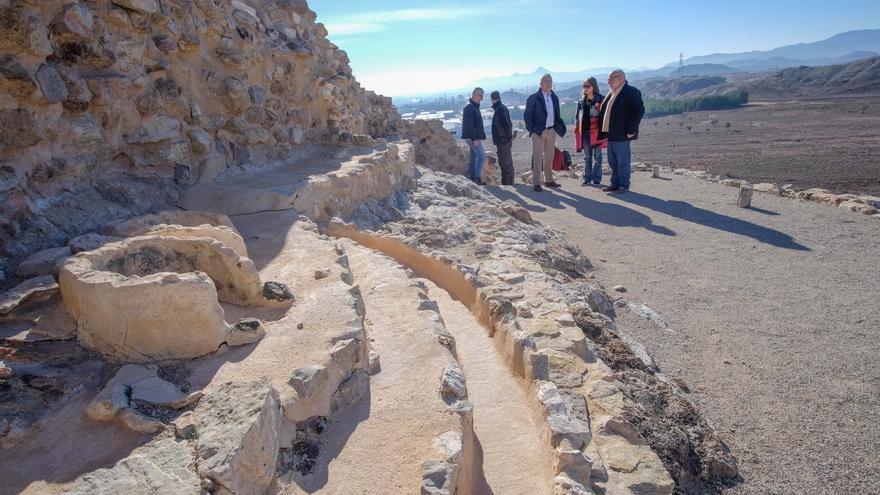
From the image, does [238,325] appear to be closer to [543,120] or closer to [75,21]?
[75,21]

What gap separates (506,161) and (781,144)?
594 inches

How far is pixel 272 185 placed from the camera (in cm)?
555

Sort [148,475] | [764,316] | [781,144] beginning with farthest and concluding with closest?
[781,144] → [764,316] → [148,475]

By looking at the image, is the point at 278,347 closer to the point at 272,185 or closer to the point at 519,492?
the point at 519,492

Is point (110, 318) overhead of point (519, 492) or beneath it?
overhead

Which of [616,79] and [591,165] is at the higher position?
[616,79]

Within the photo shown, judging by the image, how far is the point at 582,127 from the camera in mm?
10562

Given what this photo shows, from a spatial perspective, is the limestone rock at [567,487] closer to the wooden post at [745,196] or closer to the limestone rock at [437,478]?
the limestone rock at [437,478]

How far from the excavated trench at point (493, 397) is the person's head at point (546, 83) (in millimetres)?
5476

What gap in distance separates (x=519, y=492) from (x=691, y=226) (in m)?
6.67

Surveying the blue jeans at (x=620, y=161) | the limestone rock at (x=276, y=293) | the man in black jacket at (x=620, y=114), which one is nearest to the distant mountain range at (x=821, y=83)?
the blue jeans at (x=620, y=161)

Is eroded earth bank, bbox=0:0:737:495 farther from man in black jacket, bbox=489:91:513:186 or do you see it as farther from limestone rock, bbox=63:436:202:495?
man in black jacket, bbox=489:91:513:186


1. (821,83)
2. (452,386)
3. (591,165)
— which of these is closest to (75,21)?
(452,386)

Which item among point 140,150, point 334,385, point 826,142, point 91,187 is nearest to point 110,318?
point 334,385
